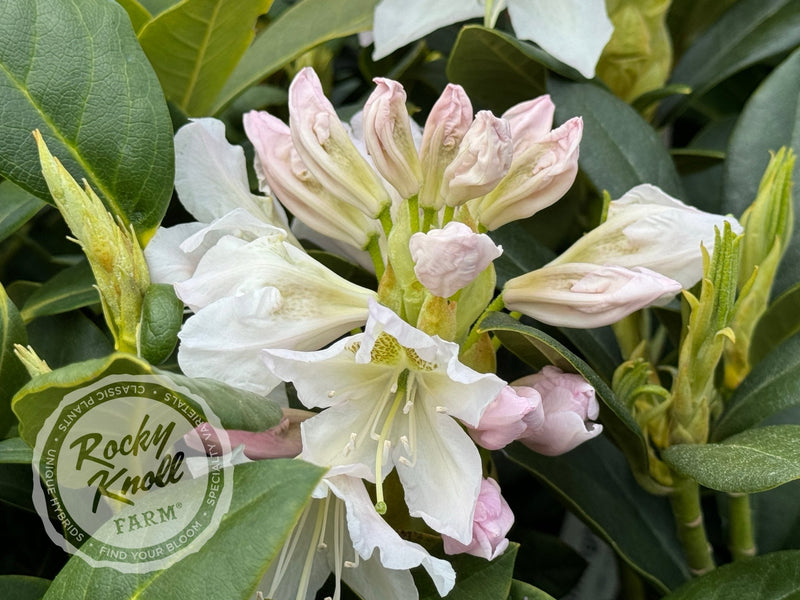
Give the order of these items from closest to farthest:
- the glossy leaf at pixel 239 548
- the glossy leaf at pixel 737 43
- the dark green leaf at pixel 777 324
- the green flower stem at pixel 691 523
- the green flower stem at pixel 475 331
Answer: the glossy leaf at pixel 239 548 < the green flower stem at pixel 475 331 < the green flower stem at pixel 691 523 < the dark green leaf at pixel 777 324 < the glossy leaf at pixel 737 43

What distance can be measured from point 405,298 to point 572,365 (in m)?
0.14

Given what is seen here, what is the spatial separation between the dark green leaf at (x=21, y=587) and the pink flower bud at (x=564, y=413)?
1.30 feet

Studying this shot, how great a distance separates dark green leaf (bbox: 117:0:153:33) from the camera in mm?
986

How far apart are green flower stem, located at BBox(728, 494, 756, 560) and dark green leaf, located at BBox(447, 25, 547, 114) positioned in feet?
1.62

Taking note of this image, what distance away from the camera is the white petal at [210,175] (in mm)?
850

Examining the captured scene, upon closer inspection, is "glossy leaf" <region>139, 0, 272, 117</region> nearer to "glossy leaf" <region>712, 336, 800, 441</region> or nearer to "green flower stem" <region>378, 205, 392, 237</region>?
"green flower stem" <region>378, 205, 392, 237</region>

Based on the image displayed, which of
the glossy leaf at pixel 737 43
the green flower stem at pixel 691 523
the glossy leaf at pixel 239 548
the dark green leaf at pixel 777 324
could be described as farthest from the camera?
the glossy leaf at pixel 737 43

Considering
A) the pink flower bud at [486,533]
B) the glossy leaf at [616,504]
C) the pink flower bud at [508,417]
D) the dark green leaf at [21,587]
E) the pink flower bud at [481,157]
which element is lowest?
the glossy leaf at [616,504]

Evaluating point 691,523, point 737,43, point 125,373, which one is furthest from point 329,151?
point 737,43

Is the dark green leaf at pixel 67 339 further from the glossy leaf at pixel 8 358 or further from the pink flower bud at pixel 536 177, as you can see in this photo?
the pink flower bud at pixel 536 177

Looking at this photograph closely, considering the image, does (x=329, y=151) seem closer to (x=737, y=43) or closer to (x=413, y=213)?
(x=413, y=213)

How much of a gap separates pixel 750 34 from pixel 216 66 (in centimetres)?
69

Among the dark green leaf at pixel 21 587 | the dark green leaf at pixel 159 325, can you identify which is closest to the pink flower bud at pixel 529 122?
the dark green leaf at pixel 159 325

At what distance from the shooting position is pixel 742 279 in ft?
3.13
